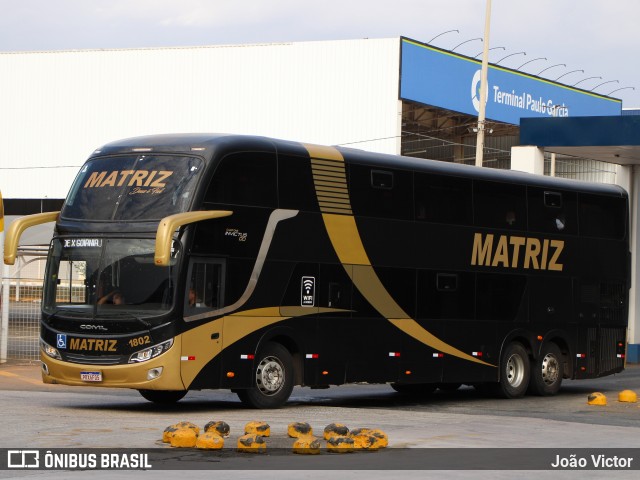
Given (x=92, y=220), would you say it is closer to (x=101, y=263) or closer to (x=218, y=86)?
(x=101, y=263)

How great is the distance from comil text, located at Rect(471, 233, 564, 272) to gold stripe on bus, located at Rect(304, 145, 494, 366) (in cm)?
196

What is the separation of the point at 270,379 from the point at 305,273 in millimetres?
1685

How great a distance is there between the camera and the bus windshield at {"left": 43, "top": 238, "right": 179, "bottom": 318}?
17.1 m

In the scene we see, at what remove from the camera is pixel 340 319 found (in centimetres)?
1948

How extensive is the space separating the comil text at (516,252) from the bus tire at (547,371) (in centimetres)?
154

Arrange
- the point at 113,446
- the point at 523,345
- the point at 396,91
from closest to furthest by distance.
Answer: the point at 113,446 → the point at 523,345 → the point at 396,91

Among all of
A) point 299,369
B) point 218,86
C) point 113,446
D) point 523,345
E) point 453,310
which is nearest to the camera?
point 113,446

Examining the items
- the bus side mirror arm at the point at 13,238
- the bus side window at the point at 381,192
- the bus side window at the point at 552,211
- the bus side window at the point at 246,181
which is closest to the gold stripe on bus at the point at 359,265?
the bus side window at the point at 381,192

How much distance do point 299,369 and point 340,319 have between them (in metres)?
1.11

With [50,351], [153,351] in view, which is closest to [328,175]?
[153,351]

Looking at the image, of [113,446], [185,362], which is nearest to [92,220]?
[185,362]

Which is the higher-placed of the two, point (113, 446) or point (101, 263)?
point (101, 263)

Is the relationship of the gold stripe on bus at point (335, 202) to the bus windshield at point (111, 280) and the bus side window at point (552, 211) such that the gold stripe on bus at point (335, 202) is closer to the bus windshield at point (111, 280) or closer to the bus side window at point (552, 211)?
the bus windshield at point (111, 280)

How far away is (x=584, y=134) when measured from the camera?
2959 cm
